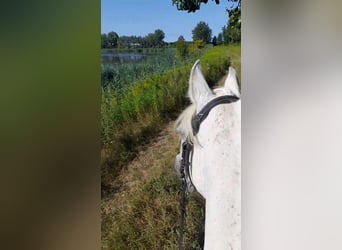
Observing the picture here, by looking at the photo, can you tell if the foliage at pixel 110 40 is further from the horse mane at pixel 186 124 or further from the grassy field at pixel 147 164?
the horse mane at pixel 186 124

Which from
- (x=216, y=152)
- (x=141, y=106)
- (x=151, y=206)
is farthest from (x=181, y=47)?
(x=151, y=206)

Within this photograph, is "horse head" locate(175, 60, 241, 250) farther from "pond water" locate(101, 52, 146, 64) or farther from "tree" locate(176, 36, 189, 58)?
"pond water" locate(101, 52, 146, 64)

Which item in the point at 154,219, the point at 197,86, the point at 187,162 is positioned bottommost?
the point at 154,219

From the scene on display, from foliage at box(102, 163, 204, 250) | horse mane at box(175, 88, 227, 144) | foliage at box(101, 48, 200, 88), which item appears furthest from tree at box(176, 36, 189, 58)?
foliage at box(102, 163, 204, 250)

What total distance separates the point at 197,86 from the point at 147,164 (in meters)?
0.43

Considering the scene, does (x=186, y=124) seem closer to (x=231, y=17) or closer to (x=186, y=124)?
(x=186, y=124)

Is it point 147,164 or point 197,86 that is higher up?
point 197,86

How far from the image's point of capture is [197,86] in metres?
1.99
